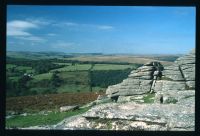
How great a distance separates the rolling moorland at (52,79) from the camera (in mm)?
7907

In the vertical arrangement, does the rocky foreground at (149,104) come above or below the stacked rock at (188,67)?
below

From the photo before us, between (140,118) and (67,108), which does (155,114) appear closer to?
(140,118)

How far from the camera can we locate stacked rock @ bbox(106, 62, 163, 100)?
14570 millimetres

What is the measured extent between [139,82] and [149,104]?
141 inches

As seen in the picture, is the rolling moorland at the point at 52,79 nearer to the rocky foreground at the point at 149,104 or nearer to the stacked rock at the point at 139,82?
the rocky foreground at the point at 149,104

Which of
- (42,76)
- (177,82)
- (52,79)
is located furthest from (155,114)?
(177,82)

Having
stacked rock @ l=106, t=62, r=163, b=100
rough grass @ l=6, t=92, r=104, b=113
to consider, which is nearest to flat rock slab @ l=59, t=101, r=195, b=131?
rough grass @ l=6, t=92, r=104, b=113

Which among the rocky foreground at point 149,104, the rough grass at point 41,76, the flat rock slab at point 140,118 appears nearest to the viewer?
the flat rock slab at point 140,118

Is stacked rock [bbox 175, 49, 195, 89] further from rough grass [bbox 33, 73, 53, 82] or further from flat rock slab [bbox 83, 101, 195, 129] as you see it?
rough grass [bbox 33, 73, 53, 82]

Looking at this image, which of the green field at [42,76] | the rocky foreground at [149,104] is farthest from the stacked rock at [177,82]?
the green field at [42,76]

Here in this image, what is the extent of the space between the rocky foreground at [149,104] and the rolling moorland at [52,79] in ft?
2.70

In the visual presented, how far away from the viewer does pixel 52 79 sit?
34.1 feet

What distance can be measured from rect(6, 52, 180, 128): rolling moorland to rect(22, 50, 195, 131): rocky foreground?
82cm
